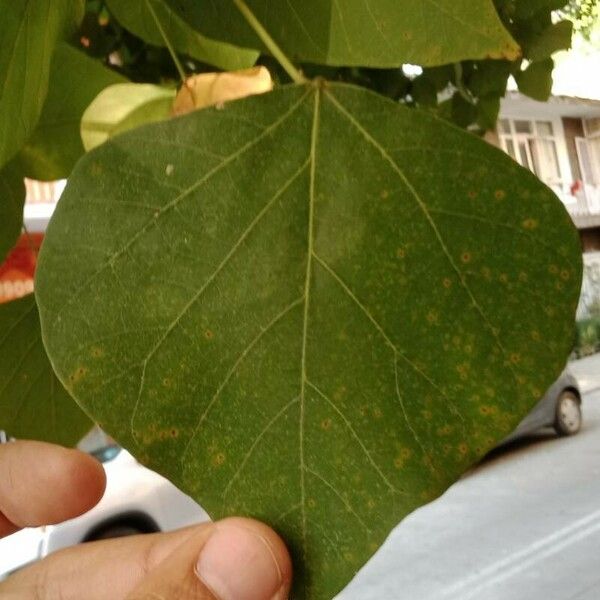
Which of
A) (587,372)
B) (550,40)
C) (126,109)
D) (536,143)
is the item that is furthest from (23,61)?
(536,143)

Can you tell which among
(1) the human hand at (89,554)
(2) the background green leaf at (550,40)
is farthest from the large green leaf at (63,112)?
(2) the background green leaf at (550,40)

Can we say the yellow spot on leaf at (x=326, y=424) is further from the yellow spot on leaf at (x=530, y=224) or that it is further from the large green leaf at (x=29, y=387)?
the large green leaf at (x=29, y=387)

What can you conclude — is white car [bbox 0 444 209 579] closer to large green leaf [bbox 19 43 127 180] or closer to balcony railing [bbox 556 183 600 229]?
large green leaf [bbox 19 43 127 180]

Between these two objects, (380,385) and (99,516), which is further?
A: (99,516)

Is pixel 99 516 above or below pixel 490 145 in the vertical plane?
below

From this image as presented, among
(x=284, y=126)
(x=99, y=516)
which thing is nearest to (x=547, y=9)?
(x=284, y=126)

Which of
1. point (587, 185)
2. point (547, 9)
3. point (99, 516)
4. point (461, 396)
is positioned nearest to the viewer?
point (461, 396)

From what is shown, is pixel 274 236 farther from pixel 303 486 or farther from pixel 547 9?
pixel 547 9
